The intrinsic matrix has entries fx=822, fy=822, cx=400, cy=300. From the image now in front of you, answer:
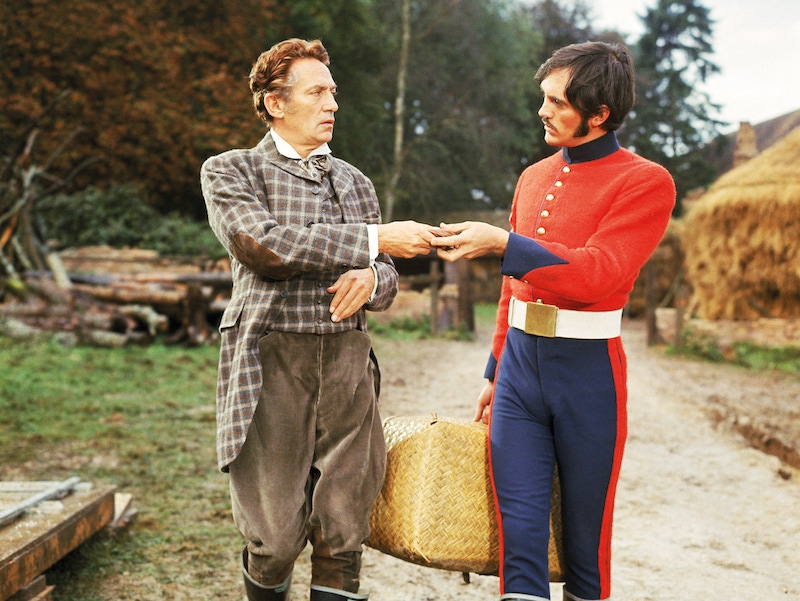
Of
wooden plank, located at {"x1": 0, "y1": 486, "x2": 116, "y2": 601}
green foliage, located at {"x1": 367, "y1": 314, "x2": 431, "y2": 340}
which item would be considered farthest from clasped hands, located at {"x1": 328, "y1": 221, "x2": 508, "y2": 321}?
green foliage, located at {"x1": 367, "y1": 314, "x2": 431, "y2": 340}

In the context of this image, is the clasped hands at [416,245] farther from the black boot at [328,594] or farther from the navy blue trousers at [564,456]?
the black boot at [328,594]

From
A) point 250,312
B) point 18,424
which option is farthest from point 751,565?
point 18,424

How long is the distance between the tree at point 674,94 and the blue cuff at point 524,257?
2655cm

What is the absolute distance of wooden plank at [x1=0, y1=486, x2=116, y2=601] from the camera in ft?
9.05

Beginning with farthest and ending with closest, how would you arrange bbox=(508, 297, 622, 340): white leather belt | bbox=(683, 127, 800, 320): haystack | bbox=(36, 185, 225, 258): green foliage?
bbox=(36, 185, 225, 258): green foliage
bbox=(683, 127, 800, 320): haystack
bbox=(508, 297, 622, 340): white leather belt

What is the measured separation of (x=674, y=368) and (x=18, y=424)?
27.9ft

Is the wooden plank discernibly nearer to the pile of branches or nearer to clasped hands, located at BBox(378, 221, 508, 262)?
clasped hands, located at BBox(378, 221, 508, 262)

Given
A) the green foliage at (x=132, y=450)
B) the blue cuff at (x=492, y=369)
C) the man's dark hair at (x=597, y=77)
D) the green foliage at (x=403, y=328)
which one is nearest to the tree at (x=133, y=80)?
the green foliage at (x=403, y=328)

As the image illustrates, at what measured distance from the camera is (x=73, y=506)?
3.47m

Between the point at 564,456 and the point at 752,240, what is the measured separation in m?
12.1

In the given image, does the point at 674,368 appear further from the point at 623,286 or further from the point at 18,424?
the point at 623,286

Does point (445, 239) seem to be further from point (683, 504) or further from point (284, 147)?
point (683, 504)

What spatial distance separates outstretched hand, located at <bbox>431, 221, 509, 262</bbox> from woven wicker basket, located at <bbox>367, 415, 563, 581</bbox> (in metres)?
0.58

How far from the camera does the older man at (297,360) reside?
7.84 ft
